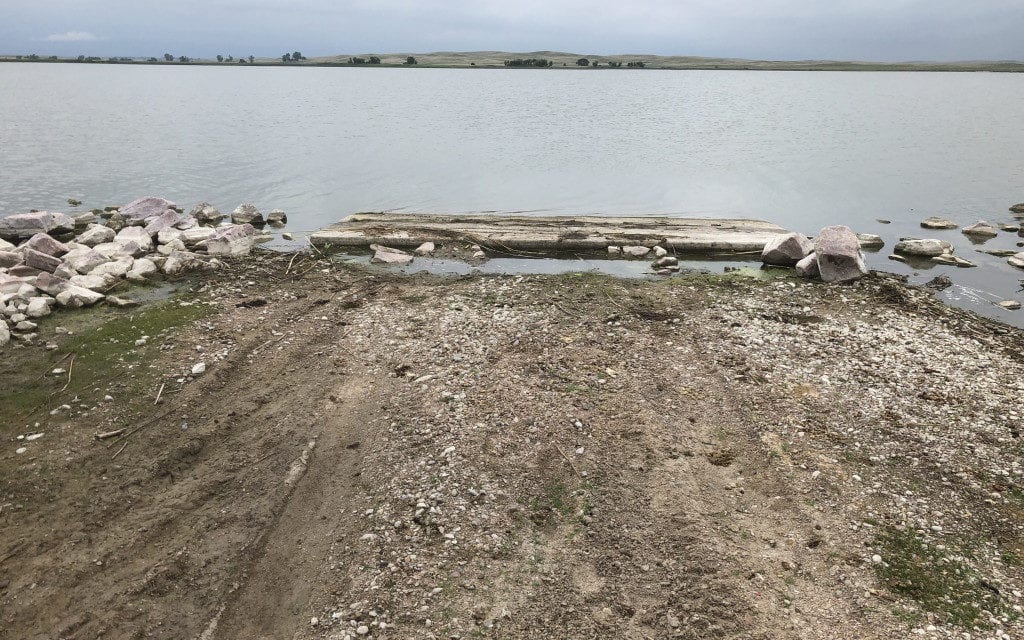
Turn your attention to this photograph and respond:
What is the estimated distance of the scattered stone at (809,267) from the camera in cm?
1385

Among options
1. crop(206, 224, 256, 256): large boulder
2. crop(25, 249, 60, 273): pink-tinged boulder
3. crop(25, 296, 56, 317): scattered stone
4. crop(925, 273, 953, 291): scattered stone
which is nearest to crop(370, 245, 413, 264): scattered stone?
crop(206, 224, 256, 256): large boulder

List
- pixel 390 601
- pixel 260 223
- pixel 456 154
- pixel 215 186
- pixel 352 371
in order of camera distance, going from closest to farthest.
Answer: pixel 390 601, pixel 352 371, pixel 260 223, pixel 215 186, pixel 456 154

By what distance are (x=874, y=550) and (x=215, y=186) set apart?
25383mm

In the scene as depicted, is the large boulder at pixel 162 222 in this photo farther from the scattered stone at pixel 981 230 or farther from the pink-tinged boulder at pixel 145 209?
the scattered stone at pixel 981 230

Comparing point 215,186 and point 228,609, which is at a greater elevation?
point 215,186

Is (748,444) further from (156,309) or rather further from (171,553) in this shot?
(156,309)

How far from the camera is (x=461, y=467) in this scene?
7258 mm

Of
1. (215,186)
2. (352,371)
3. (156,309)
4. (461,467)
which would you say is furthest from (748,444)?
Result: (215,186)

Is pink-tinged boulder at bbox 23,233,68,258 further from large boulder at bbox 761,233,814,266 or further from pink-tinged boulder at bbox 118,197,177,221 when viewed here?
large boulder at bbox 761,233,814,266

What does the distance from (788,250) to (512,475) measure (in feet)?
35.6

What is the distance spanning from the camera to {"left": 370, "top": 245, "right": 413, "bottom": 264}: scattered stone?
50.9ft

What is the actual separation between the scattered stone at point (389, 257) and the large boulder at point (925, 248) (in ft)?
44.9

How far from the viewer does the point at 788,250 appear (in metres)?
14.8

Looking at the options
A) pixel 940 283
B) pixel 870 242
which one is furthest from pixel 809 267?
pixel 870 242
